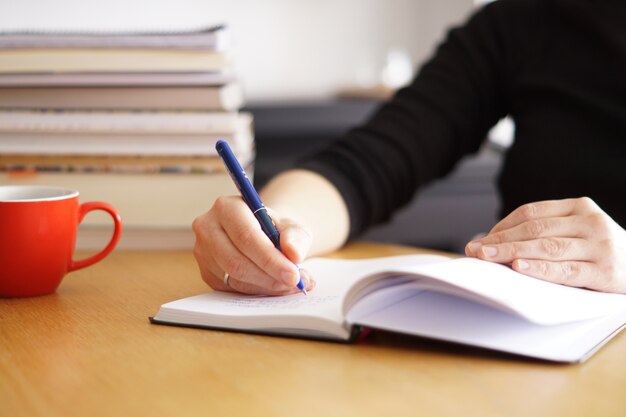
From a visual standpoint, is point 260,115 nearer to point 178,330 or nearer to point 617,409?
point 178,330

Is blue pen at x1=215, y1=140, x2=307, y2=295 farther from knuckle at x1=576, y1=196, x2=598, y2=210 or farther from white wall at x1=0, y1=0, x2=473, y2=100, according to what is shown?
white wall at x1=0, y1=0, x2=473, y2=100

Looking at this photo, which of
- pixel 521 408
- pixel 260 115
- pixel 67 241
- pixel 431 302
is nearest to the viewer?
pixel 521 408

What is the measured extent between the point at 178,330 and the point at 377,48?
8.70ft

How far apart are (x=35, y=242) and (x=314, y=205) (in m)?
0.36

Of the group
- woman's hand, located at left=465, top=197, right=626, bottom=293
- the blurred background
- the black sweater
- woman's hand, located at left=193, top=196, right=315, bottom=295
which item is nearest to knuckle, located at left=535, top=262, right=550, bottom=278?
woman's hand, located at left=465, top=197, right=626, bottom=293

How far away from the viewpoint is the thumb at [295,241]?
68cm

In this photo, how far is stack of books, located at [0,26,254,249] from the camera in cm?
97

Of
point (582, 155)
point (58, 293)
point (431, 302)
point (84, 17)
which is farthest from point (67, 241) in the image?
point (84, 17)

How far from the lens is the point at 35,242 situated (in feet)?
2.41

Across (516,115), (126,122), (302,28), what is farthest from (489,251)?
(302,28)

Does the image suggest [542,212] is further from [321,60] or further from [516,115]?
[321,60]

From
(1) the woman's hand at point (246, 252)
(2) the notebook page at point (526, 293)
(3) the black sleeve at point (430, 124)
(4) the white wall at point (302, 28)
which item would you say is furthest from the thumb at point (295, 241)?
(4) the white wall at point (302, 28)

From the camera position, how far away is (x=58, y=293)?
769 mm

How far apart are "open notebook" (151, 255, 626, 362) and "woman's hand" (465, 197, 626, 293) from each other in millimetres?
A: 17
